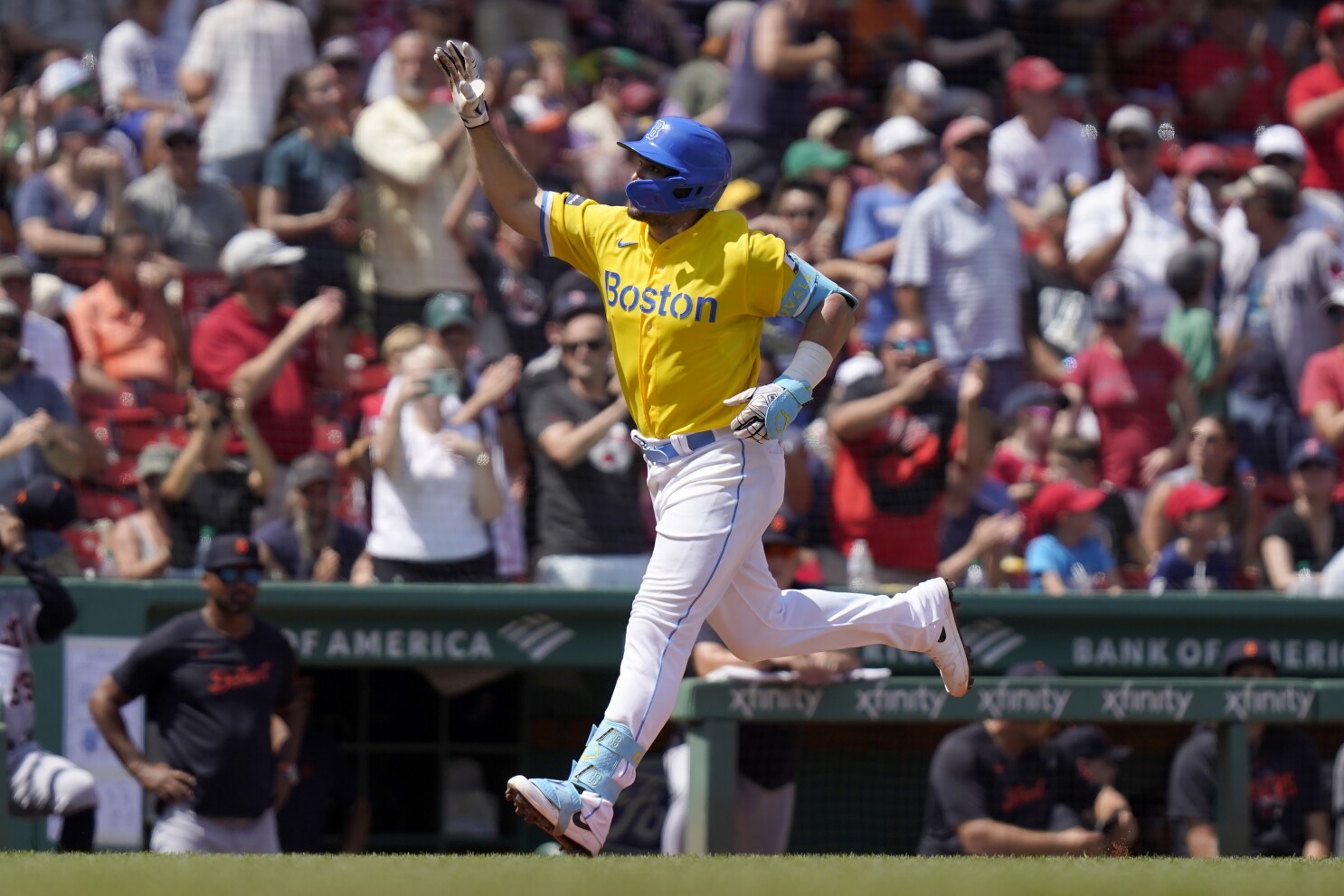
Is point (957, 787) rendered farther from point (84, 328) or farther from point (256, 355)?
point (84, 328)

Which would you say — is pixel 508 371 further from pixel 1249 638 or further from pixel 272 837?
pixel 1249 638

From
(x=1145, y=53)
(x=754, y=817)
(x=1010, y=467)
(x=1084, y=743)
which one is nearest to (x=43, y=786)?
(x=754, y=817)

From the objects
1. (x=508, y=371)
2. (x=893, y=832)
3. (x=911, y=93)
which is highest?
(x=911, y=93)

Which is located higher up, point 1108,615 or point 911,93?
point 911,93

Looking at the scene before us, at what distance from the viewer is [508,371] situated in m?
9.12

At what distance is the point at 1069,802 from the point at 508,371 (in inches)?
115

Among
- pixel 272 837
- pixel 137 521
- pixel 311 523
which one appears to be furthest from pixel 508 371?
pixel 272 837

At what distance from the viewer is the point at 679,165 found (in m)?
5.73

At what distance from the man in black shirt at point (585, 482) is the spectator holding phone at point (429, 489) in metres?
0.23

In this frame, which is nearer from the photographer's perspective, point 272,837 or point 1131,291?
point 272,837

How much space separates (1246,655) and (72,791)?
182 inches

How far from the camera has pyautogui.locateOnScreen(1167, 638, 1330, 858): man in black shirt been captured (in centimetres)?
859

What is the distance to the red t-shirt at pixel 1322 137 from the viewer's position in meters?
12.4

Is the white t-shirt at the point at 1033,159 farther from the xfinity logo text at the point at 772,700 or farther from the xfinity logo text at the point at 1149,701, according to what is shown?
the xfinity logo text at the point at 772,700
